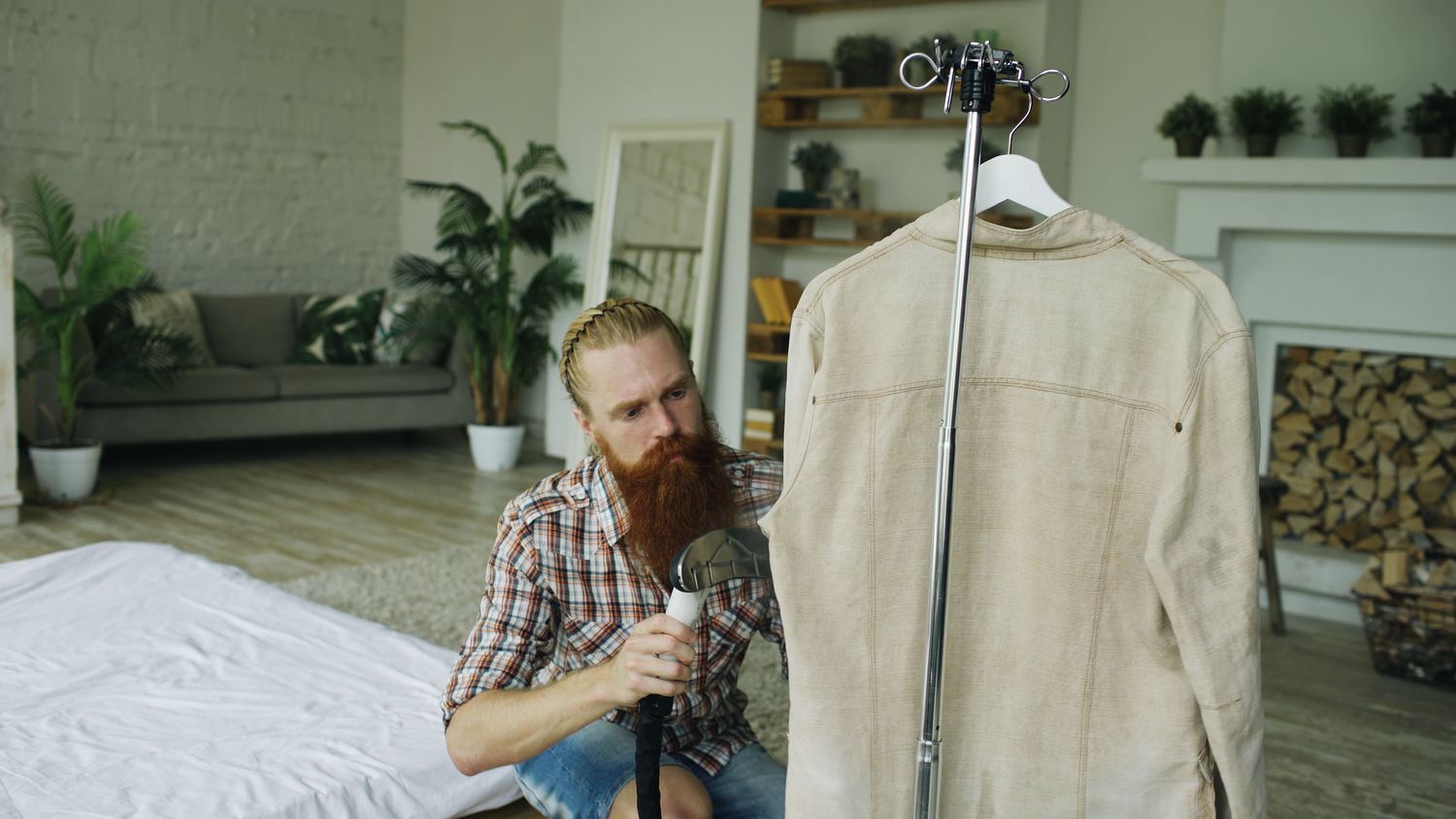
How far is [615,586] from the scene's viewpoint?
1689mm

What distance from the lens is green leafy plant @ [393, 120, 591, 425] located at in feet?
21.2

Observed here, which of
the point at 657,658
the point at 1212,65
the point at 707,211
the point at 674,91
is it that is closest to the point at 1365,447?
the point at 1212,65

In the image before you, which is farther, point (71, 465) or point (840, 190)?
point (840, 190)

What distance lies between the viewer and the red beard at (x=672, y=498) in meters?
1.60

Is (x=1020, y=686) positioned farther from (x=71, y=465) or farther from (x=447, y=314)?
(x=447, y=314)

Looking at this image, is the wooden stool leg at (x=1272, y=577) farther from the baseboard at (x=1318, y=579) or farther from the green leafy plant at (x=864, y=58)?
the green leafy plant at (x=864, y=58)

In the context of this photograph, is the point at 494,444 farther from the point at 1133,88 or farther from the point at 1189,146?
the point at 1189,146

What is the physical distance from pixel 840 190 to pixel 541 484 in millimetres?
4186

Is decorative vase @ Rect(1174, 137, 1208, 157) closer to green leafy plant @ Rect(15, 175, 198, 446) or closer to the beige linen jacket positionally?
the beige linen jacket

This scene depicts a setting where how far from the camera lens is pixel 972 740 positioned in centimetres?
Result: 135

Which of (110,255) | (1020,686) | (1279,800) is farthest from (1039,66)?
(1020,686)

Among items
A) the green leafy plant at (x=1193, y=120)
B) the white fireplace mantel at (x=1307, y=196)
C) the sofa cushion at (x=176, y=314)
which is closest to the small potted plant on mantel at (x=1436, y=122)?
the white fireplace mantel at (x=1307, y=196)

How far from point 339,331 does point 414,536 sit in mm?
2422

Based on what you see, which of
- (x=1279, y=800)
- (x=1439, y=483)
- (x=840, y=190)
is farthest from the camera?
(x=840, y=190)
